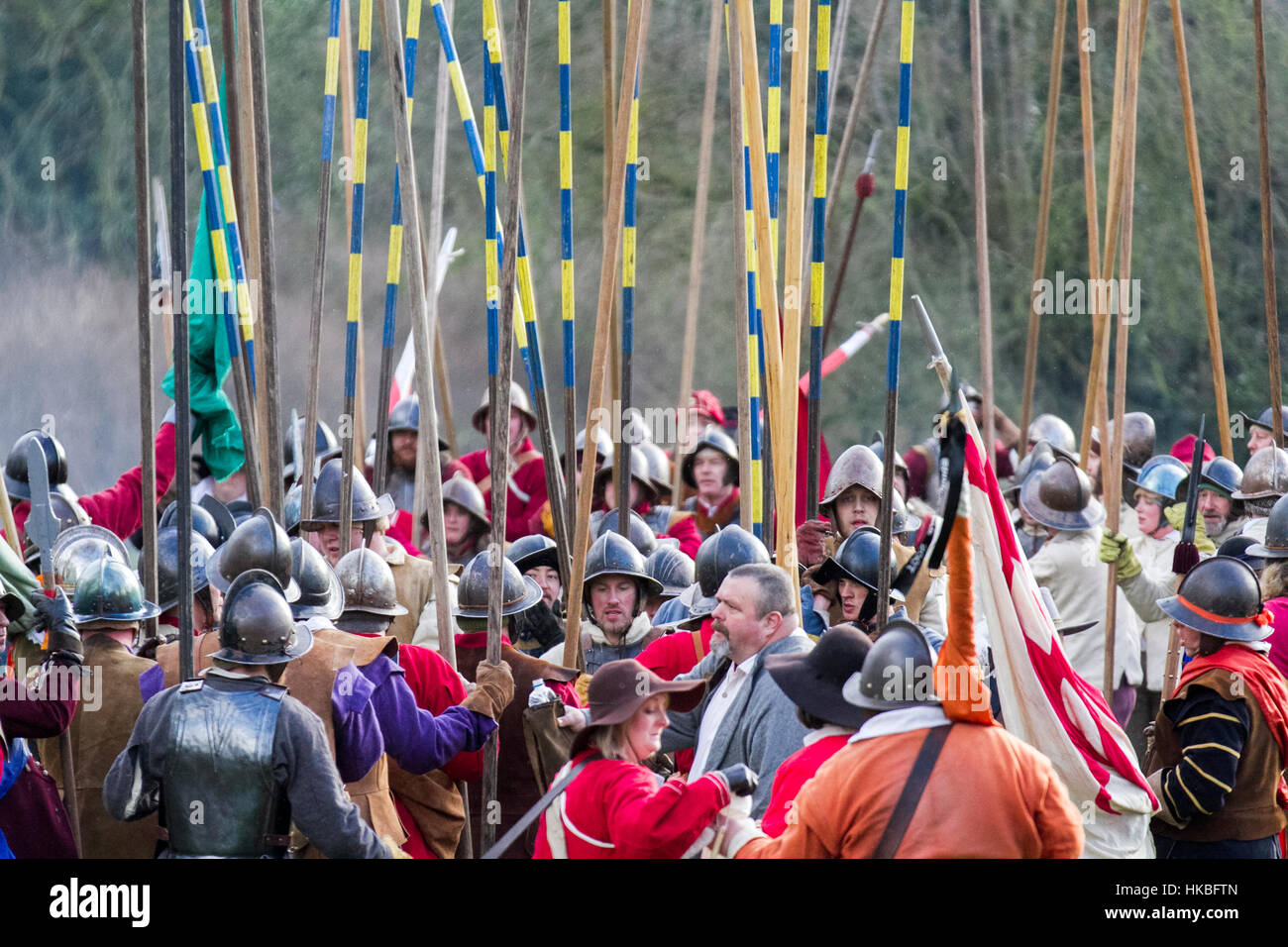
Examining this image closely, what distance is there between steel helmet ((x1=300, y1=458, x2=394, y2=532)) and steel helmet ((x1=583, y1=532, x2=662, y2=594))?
3.18ft

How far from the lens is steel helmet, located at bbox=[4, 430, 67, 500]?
24.4 ft

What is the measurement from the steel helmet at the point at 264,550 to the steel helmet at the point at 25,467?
107 inches

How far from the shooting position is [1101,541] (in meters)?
6.33

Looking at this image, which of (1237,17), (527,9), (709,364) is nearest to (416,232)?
(527,9)

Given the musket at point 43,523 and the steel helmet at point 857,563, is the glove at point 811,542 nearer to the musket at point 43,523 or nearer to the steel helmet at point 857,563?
the steel helmet at point 857,563

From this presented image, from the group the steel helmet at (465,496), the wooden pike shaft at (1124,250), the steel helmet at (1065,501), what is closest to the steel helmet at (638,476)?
the steel helmet at (465,496)

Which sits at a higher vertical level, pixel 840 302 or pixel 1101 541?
pixel 840 302

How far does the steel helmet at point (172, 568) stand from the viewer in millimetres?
5809

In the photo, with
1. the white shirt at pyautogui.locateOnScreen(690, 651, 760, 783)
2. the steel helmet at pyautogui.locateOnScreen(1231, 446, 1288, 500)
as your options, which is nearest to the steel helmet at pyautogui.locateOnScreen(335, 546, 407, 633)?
the white shirt at pyautogui.locateOnScreen(690, 651, 760, 783)

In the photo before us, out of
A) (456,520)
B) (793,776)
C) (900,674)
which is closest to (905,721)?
(900,674)
